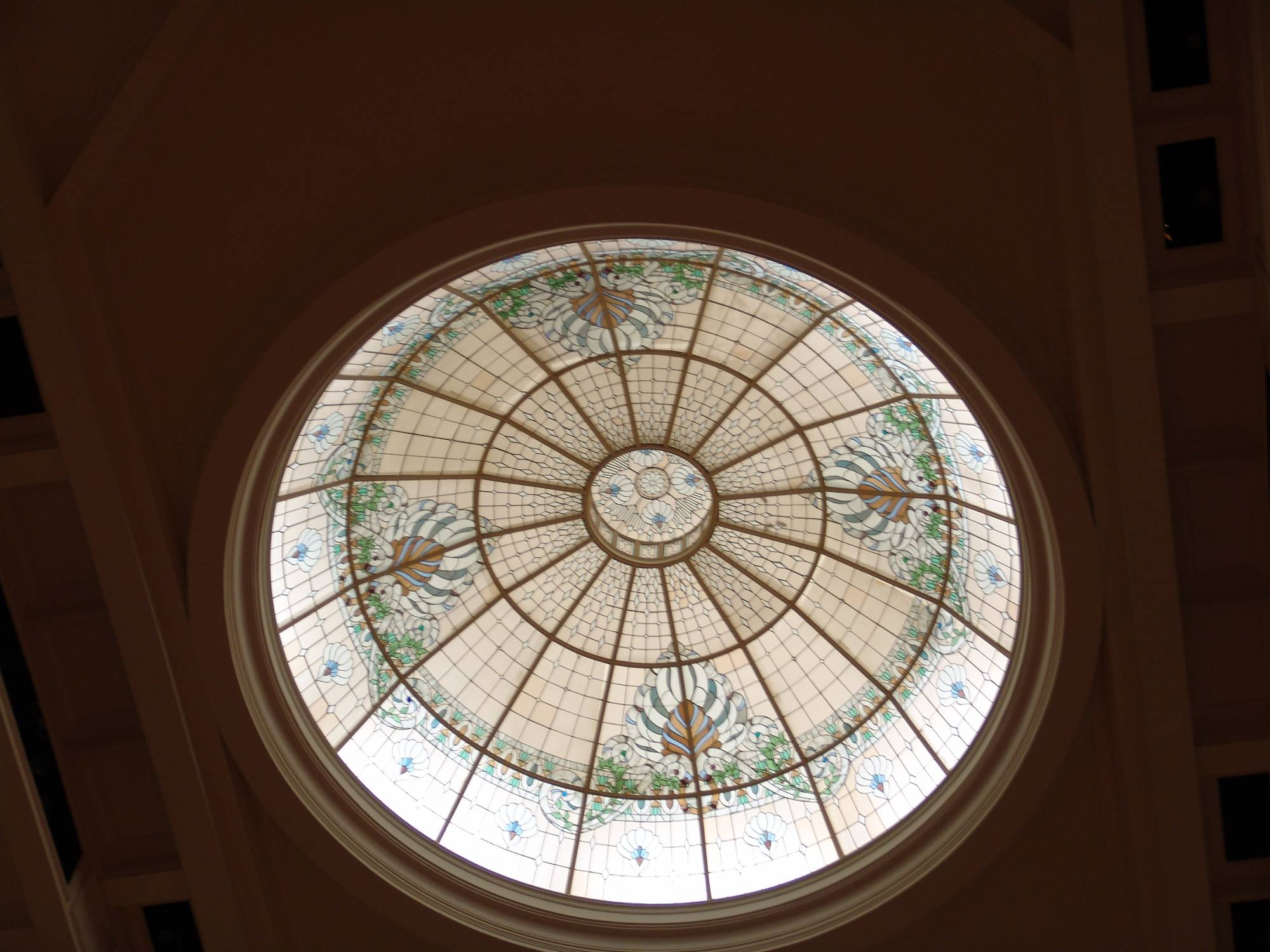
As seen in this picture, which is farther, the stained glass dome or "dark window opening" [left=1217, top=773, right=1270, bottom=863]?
the stained glass dome

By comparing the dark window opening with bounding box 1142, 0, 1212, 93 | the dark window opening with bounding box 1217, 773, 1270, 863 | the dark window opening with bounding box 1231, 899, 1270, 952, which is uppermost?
the dark window opening with bounding box 1142, 0, 1212, 93

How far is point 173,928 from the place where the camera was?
1032cm

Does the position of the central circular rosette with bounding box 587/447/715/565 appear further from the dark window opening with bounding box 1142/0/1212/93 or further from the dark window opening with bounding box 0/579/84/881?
the dark window opening with bounding box 1142/0/1212/93

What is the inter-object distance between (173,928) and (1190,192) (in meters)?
10.3

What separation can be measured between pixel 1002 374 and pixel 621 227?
3035mm

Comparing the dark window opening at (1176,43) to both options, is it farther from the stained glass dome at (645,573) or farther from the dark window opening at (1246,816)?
the dark window opening at (1246,816)

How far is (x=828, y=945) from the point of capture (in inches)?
395

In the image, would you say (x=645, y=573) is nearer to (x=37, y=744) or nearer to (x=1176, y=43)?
(x=37, y=744)

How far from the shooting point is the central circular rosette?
37.8ft

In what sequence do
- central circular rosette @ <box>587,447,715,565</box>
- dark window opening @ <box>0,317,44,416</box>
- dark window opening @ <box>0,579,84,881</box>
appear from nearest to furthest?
dark window opening @ <box>0,317,44,416</box> → dark window opening @ <box>0,579,84,881</box> → central circular rosette @ <box>587,447,715,565</box>

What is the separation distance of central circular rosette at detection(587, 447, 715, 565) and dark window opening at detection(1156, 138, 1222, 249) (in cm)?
489

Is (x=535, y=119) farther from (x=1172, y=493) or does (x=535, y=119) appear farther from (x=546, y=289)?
(x=1172, y=493)

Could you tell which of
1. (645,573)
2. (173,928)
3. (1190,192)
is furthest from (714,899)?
(1190,192)

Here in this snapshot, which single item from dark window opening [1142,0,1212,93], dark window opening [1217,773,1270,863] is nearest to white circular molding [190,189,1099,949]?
dark window opening [1217,773,1270,863]
